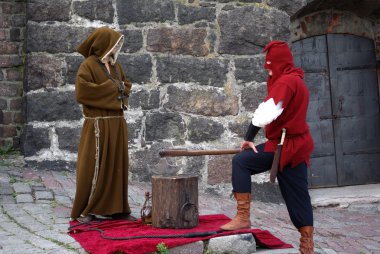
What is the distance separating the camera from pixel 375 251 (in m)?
5.18

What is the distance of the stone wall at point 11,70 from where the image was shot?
23.5ft

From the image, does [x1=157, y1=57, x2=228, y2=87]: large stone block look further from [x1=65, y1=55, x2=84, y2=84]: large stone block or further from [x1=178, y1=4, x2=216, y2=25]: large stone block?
[x1=65, y1=55, x2=84, y2=84]: large stone block

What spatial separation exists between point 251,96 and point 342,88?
1.52 m

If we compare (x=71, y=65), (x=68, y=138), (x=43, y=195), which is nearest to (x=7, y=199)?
(x=43, y=195)

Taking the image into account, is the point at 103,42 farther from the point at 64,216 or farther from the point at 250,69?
the point at 250,69

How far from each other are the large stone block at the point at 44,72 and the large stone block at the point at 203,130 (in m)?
1.47

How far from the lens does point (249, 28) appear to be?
681 cm

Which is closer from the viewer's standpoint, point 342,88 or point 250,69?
point 250,69

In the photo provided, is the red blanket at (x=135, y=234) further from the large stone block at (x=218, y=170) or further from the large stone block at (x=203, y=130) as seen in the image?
the large stone block at (x=203, y=130)

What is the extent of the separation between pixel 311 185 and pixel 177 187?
336 cm

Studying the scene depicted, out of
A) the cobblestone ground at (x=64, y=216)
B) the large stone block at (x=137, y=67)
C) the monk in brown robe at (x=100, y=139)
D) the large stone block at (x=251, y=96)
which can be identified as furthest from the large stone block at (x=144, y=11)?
the cobblestone ground at (x=64, y=216)

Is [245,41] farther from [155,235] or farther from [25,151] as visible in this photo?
[155,235]

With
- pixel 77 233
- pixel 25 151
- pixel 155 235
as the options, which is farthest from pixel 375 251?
pixel 25 151

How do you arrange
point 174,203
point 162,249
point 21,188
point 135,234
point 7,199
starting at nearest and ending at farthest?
point 162,249 → point 135,234 → point 174,203 → point 7,199 → point 21,188
